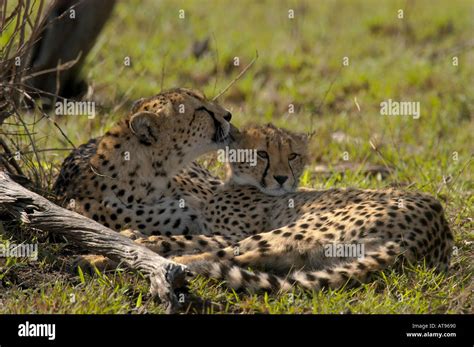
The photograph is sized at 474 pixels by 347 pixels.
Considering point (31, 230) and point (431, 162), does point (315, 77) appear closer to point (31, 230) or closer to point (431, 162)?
point (431, 162)

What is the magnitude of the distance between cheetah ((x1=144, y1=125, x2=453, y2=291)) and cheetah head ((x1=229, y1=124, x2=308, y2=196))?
1.37 ft

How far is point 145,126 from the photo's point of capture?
18.1 feet

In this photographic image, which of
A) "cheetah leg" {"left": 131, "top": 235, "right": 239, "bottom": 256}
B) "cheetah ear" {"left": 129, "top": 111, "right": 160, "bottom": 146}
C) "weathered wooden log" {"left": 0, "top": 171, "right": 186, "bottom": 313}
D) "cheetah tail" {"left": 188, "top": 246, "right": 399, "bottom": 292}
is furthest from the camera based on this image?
"cheetah ear" {"left": 129, "top": 111, "right": 160, "bottom": 146}

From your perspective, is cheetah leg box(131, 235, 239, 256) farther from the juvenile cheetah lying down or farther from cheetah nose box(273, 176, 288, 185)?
cheetah nose box(273, 176, 288, 185)

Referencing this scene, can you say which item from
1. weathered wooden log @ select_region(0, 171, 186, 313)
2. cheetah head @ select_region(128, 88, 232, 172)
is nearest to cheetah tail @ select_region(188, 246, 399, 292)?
weathered wooden log @ select_region(0, 171, 186, 313)

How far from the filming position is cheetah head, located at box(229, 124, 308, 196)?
229 inches

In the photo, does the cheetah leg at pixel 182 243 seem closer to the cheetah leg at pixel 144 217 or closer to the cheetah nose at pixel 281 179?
the cheetah leg at pixel 144 217

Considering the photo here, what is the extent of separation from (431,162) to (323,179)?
1008mm

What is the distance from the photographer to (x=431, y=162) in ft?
24.1

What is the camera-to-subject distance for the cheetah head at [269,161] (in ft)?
19.1

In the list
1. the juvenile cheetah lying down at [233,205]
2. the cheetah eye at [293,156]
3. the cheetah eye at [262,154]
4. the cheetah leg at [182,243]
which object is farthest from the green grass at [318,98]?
the cheetah eye at [262,154]

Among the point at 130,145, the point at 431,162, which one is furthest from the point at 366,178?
the point at 130,145

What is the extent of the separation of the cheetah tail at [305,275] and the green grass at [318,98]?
5cm
